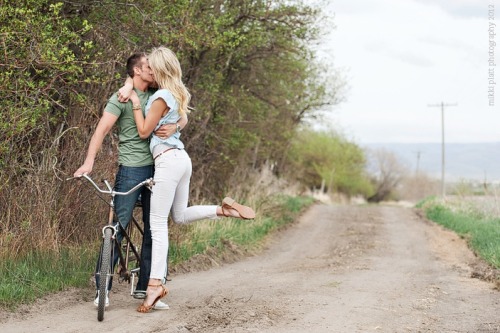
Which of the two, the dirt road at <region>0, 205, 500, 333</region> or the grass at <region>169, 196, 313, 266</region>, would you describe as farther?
the grass at <region>169, 196, 313, 266</region>

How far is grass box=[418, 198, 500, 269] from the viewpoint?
41.0ft

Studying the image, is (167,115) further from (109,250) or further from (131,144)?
(109,250)

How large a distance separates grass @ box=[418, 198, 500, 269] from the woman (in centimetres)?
633

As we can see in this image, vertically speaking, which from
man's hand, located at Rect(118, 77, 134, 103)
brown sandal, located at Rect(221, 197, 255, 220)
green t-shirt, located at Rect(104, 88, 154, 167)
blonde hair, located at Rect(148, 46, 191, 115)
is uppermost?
blonde hair, located at Rect(148, 46, 191, 115)

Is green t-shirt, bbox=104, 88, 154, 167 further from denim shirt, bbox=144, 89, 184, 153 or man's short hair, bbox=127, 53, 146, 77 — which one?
man's short hair, bbox=127, 53, 146, 77

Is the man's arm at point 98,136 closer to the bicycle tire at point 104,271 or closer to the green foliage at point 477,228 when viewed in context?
the bicycle tire at point 104,271

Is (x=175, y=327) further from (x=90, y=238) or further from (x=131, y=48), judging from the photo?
(x=131, y=48)

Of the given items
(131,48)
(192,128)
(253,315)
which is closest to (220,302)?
(253,315)

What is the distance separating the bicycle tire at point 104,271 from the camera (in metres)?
5.92

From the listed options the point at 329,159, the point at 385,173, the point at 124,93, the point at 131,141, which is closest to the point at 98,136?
the point at 131,141

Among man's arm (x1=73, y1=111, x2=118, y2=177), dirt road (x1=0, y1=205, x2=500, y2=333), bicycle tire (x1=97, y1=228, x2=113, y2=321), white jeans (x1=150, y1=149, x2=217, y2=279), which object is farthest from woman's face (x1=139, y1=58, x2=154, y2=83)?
dirt road (x1=0, y1=205, x2=500, y2=333)

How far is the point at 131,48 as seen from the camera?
10.3 meters

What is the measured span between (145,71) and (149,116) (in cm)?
48

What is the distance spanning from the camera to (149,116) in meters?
6.31
